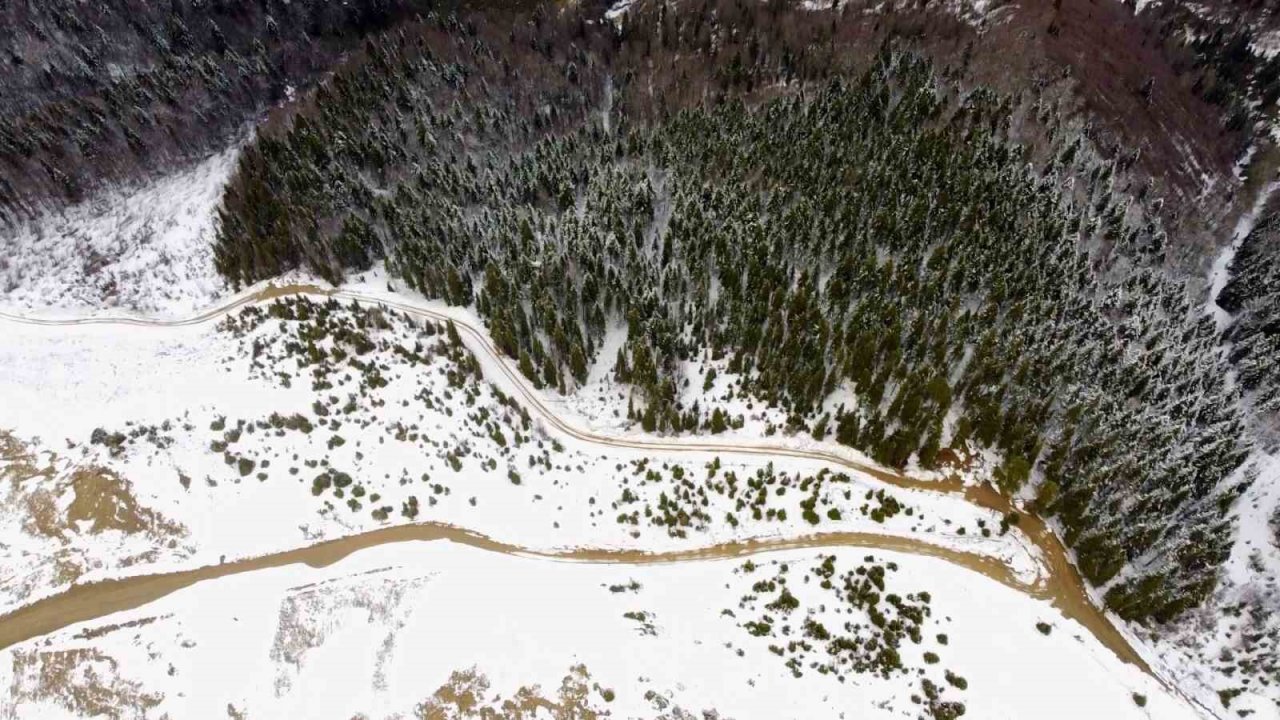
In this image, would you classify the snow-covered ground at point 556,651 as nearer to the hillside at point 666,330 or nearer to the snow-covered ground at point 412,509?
the snow-covered ground at point 412,509

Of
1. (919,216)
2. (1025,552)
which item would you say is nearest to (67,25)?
(919,216)

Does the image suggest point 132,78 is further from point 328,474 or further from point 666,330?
point 666,330

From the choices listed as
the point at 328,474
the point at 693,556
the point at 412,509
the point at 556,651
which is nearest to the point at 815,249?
the point at 693,556

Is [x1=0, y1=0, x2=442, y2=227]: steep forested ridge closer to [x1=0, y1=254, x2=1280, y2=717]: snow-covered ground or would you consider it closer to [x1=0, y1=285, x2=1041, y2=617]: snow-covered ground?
[x1=0, y1=254, x2=1280, y2=717]: snow-covered ground

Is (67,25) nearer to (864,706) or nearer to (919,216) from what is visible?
(919,216)

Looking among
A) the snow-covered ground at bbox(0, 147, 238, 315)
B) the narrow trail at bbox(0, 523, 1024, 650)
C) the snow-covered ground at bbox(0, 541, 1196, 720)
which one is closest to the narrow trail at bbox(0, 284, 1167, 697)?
the narrow trail at bbox(0, 523, 1024, 650)
